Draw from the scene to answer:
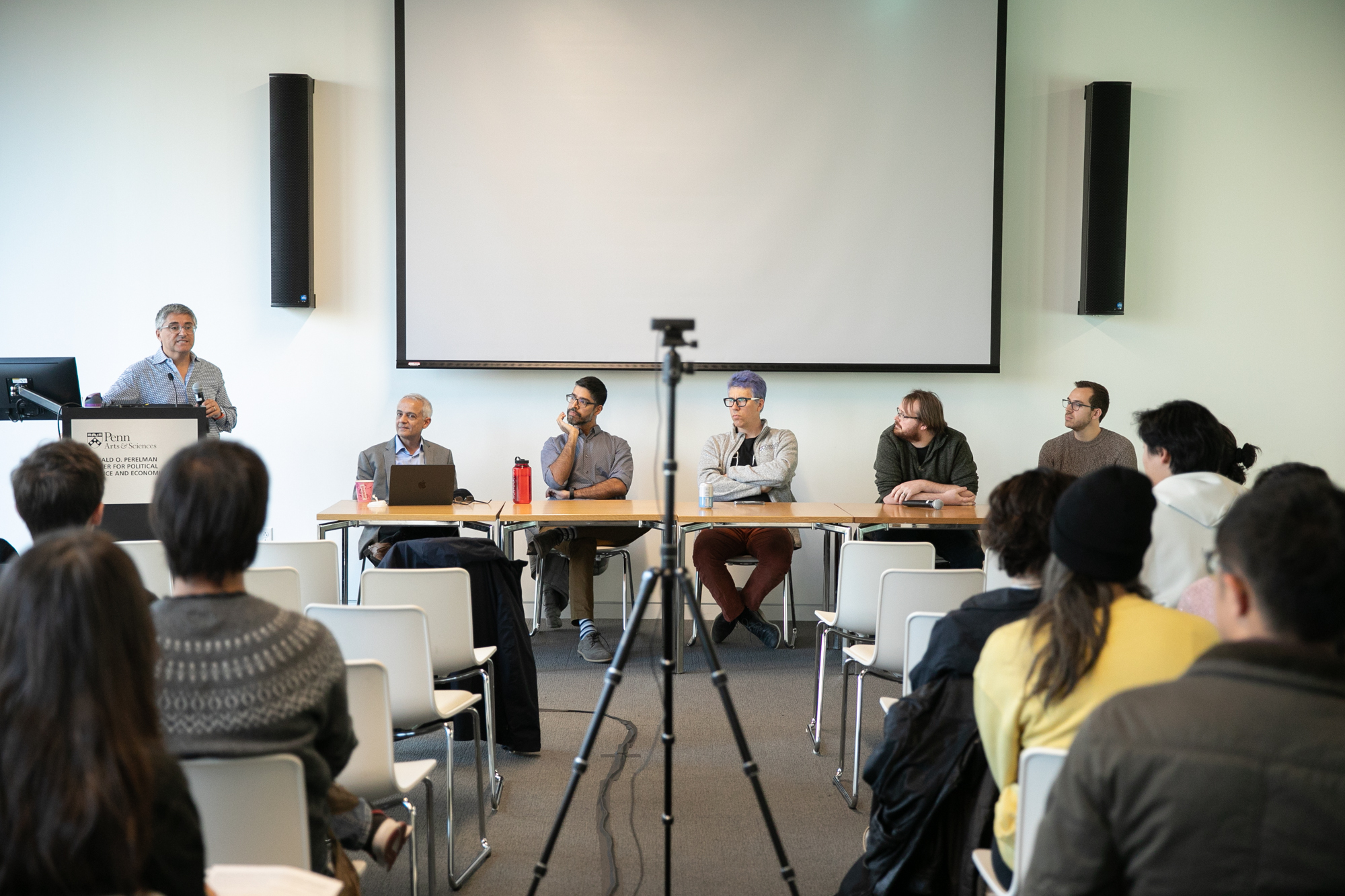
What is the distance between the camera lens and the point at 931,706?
2.06 m

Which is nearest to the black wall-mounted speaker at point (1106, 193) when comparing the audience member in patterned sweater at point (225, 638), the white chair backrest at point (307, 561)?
the white chair backrest at point (307, 561)

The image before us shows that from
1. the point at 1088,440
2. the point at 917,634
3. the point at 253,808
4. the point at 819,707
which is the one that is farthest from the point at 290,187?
the point at 253,808

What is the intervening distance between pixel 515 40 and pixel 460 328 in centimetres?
170

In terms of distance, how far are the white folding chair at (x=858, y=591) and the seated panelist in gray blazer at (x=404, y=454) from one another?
214cm

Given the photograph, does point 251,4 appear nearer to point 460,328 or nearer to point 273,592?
point 460,328

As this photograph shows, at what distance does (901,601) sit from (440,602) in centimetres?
147

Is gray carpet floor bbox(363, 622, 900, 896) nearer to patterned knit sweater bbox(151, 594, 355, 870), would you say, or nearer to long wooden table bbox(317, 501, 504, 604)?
long wooden table bbox(317, 501, 504, 604)

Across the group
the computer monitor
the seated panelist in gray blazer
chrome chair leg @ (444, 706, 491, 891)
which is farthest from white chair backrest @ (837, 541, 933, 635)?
the computer monitor

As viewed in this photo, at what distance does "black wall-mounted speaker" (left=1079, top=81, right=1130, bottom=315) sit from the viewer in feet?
18.9

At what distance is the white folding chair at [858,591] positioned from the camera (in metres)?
3.63

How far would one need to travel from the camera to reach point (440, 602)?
296cm

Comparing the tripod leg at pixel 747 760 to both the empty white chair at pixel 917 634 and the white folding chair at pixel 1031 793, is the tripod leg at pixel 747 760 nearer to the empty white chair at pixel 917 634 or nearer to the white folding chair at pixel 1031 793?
the white folding chair at pixel 1031 793

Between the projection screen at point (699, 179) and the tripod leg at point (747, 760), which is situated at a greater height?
the projection screen at point (699, 179)

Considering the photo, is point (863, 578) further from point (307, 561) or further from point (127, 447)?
point (127, 447)
